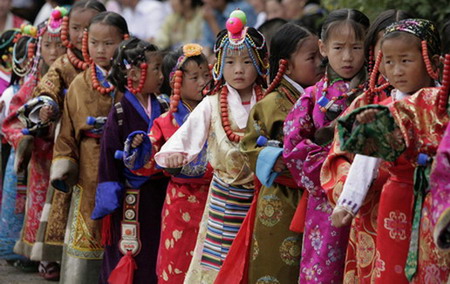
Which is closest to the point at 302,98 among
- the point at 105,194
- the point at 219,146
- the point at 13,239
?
the point at 219,146

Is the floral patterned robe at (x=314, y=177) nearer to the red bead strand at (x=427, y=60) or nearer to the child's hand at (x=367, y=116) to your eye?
the red bead strand at (x=427, y=60)

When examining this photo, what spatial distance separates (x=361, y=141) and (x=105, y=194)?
282 cm

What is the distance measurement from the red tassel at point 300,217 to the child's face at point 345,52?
2.23ft

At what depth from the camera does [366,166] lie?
4668 mm

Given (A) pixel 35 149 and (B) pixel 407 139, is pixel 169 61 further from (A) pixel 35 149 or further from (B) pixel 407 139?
(B) pixel 407 139

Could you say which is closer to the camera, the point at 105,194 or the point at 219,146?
the point at 219,146

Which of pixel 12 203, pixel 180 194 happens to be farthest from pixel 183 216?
pixel 12 203

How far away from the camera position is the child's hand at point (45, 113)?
24.5 feet

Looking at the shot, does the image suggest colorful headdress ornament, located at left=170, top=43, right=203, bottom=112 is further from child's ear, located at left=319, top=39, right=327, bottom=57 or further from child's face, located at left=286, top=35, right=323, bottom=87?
child's ear, located at left=319, top=39, right=327, bottom=57

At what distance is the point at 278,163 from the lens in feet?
18.2

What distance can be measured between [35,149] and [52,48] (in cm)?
81

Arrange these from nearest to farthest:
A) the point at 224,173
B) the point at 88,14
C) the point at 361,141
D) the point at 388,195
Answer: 1. the point at 361,141
2. the point at 388,195
3. the point at 224,173
4. the point at 88,14

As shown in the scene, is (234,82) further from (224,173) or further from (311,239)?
(311,239)

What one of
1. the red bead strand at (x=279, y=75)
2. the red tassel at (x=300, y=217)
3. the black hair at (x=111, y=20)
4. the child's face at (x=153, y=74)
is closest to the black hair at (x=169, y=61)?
the child's face at (x=153, y=74)
